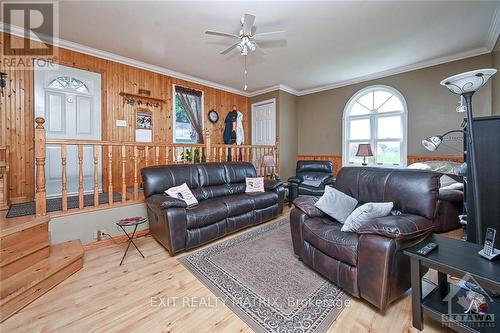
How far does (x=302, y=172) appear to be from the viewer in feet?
17.1

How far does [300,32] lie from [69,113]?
385cm

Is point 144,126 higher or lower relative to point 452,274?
higher

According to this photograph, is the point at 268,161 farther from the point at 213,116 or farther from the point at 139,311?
the point at 139,311

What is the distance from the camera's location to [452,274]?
4.03 feet

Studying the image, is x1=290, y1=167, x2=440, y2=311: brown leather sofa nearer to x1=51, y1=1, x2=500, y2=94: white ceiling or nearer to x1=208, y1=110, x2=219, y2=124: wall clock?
x1=51, y1=1, x2=500, y2=94: white ceiling

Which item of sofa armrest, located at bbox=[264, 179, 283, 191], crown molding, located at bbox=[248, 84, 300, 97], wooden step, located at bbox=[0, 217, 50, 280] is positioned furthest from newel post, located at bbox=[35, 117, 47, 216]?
crown molding, located at bbox=[248, 84, 300, 97]

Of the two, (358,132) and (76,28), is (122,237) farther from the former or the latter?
(358,132)

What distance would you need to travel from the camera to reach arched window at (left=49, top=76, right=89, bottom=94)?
11.1ft

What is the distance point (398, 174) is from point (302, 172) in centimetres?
314

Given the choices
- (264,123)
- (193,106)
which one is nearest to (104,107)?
(193,106)

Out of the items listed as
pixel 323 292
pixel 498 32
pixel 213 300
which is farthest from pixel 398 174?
pixel 498 32

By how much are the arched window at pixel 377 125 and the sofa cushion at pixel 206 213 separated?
3.39 meters

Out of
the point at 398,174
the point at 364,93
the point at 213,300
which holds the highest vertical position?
the point at 364,93

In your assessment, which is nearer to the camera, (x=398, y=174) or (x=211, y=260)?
(x=398, y=174)
